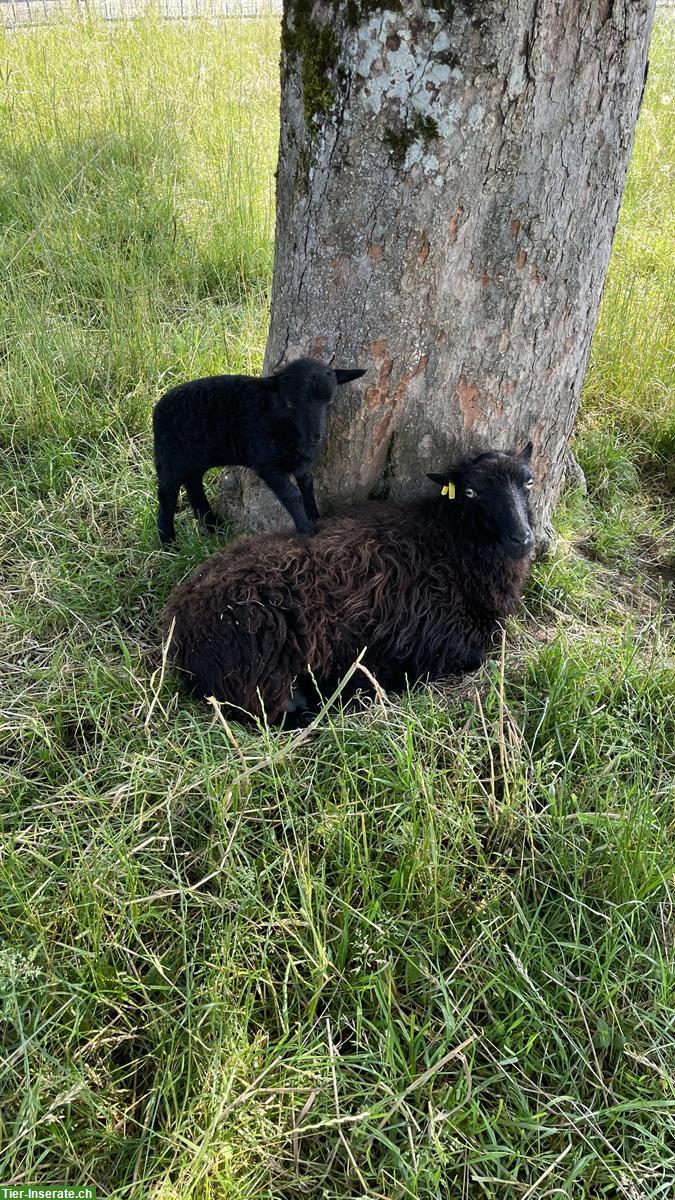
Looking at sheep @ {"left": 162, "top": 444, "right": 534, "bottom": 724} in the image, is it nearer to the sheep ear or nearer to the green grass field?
the green grass field

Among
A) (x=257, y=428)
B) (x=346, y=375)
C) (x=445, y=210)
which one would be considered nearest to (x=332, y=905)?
(x=257, y=428)

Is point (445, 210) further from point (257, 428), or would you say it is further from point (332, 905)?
point (332, 905)

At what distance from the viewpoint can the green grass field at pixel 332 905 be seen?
1731 millimetres

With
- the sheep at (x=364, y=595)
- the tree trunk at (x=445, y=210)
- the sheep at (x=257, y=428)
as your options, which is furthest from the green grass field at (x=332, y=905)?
the tree trunk at (x=445, y=210)

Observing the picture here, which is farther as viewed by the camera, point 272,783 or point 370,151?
point 370,151

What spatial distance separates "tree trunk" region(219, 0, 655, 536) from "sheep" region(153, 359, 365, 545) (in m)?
0.26

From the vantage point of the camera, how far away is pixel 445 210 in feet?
8.79

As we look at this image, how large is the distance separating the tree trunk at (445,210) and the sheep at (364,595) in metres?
0.30

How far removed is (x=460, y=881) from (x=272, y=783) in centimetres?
62

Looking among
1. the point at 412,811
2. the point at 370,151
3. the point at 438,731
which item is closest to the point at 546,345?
the point at 370,151

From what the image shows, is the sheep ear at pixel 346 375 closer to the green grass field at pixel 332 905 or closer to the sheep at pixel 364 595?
the sheep at pixel 364 595

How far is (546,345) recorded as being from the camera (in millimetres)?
3094

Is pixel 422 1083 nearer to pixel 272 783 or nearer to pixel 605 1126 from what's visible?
pixel 605 1126

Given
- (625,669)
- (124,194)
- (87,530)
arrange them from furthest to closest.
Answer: (124,194), (87,530), (625,669)
